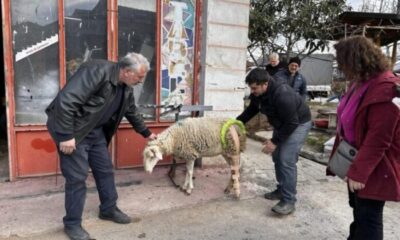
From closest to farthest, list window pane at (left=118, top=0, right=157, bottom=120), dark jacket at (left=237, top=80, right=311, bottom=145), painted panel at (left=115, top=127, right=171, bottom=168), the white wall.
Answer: dark jacket at (left=237, top=80, right=311, bottom=145) < window pane at (left=118, top=0, right=157, bottom=120) < painted panel at (left=115, top=127, right=171, bottom=168) < the white wall

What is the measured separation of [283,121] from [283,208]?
0.98 m

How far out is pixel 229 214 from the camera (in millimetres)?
3920

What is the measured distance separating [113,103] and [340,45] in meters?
1.93

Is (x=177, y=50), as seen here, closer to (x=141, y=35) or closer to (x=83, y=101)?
(x=141, y=35)

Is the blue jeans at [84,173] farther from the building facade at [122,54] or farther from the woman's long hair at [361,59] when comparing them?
the woman's long hair at [361,59]

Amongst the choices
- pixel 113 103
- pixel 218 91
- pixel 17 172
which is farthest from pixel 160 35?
pixel 17 172

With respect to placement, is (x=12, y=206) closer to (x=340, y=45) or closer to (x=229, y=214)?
(x=229, y=214)

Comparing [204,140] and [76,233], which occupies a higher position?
[204,140]

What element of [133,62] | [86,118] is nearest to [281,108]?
[133,62]

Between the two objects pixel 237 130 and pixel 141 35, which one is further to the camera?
pixel 141 35

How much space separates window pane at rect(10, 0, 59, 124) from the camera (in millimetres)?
4230

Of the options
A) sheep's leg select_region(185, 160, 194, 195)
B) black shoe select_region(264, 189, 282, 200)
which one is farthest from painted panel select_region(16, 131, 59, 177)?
black shoe select_region(264, 189, 282, 200)

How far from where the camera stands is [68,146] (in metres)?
2.96

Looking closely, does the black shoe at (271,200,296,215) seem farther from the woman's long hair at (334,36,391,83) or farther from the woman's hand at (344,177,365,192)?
the woman's long hair at (334,36,391,83)
